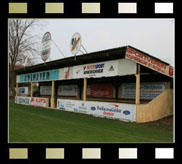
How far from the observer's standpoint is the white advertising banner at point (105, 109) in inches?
564

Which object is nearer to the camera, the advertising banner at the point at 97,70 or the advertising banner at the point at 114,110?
the advertising banner at the point at 114,110

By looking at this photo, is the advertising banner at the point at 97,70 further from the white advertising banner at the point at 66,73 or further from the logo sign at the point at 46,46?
the logo sign at the point at 46,46

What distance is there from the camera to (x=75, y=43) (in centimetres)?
1959

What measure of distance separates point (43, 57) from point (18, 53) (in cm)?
2334

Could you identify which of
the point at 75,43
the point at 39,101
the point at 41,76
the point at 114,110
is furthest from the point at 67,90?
the point at 114,110

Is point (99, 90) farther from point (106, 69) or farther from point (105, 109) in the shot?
point (105, 109)

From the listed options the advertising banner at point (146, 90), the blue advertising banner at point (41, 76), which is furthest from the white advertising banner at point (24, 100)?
the advertising banner at point (146, 90)

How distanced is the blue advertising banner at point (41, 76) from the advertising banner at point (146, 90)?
310 inches

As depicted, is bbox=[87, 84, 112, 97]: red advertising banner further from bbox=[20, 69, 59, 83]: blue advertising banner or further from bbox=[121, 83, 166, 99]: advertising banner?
bbox=[20, 69, 59, 83]: blue advertising banner

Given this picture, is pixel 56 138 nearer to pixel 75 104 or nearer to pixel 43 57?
pixel 75 104

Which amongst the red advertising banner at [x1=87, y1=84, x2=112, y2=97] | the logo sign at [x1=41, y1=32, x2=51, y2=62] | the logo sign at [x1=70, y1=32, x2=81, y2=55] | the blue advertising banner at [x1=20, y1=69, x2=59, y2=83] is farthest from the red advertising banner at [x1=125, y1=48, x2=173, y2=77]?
the logo sign at [x1=41, y1=32, x2=51, y2=62]

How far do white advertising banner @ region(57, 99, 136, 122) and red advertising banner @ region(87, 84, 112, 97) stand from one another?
3628 millimetres

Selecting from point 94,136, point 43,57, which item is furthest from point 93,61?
point 94,136

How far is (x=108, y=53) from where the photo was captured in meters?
15.8
